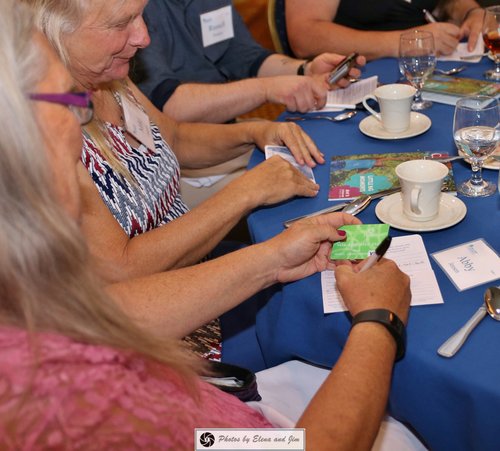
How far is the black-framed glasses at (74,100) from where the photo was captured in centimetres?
92

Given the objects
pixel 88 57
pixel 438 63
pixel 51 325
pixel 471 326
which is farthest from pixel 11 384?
pixel 438 63

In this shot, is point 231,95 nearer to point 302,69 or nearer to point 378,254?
point 302,69

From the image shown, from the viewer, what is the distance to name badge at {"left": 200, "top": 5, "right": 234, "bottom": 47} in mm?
2639

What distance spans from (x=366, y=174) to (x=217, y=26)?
130cm

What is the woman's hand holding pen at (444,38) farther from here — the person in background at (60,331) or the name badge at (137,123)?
the person in background at (60,331)

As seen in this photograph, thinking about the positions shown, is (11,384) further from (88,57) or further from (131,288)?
(88,57)

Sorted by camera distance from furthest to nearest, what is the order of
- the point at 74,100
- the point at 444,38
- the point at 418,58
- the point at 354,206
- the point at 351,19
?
the point at 351,19, the point at 444,38, the point at 418,58, the point at 354,206, the point at 74,100

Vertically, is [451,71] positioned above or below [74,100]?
below

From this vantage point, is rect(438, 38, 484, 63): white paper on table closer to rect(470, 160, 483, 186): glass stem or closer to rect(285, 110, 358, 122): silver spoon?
rect(285, 110, 358, 122): silver spoon

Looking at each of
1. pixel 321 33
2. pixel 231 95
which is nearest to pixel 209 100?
pixel 231 95

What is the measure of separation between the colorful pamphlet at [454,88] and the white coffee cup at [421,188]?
24.4 inches

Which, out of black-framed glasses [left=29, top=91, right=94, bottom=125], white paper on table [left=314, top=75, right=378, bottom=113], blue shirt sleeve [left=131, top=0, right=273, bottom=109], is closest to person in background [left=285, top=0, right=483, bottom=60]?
blue shirt sleeve [left=131, top=0, right=273, bottom=109]

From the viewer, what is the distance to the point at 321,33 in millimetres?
2859

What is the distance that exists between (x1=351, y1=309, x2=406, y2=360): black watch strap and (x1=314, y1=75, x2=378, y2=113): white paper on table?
103 cm
